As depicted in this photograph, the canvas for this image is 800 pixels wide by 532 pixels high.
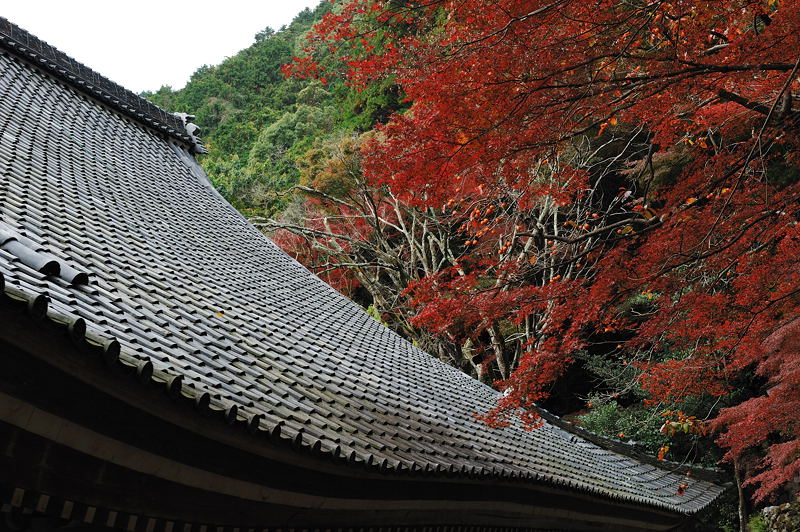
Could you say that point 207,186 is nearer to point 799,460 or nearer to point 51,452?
point 51,452

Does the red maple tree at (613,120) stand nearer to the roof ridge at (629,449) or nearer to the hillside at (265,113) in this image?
the roof ridge at (629,449)

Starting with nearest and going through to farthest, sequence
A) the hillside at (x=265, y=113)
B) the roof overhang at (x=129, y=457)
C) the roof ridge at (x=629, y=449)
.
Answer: the roof overhang at (x=129, y=457) → the roof ridge at (x=629, y=449) → the hillside at (x=265, y=113)

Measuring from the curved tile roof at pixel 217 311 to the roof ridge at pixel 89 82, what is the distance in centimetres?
17

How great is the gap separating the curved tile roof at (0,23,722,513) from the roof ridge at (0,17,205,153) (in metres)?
0.17

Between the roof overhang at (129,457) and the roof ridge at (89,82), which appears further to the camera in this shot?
the roof ridge at (89,82)

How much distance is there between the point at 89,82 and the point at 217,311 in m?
6.60

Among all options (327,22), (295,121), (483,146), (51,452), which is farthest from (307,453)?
(295,121)

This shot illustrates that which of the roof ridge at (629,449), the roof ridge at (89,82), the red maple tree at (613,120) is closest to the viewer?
the red maple tree at (613,120)

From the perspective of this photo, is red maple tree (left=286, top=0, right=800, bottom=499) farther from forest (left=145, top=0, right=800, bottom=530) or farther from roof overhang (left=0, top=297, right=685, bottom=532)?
roof overhang (left=0, top=297, right=685, bottom=532)

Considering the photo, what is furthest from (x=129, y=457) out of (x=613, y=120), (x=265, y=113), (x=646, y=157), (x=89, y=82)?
(x=265, y=113)

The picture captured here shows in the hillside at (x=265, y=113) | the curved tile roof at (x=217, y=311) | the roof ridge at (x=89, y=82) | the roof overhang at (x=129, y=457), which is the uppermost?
the hillside at (x=265, y=113)

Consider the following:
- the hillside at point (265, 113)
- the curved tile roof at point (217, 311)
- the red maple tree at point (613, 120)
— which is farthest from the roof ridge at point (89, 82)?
the hillside at point (265, 113)

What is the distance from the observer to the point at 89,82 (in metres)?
9.55

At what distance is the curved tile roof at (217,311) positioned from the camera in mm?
3205
